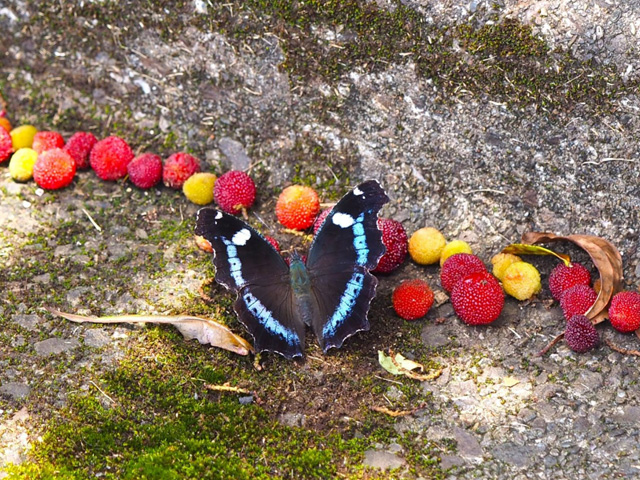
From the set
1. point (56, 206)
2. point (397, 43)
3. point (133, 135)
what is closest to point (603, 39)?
point (397, 43)

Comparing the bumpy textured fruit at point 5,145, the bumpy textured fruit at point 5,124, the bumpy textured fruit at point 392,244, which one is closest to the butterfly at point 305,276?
the bumpy textured fruit at point 392,244

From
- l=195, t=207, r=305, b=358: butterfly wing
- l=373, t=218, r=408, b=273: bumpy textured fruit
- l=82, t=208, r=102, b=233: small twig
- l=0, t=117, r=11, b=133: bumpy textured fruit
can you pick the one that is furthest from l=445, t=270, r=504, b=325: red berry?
l=0, t=117, r=11, b=133: bumpy textured fruit

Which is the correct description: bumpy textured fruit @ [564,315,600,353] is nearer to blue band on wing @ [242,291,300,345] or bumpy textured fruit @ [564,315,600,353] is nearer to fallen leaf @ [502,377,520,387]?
fallen leaf @ [502,377,520,387]

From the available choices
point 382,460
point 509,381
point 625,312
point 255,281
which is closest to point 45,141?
point 255,281

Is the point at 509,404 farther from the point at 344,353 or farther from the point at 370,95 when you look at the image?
the point at 370,95

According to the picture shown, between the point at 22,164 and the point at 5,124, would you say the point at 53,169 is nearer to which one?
the point at 22,164

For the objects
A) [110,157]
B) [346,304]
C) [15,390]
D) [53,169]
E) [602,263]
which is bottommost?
[15,390]
